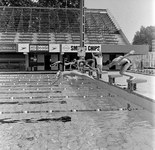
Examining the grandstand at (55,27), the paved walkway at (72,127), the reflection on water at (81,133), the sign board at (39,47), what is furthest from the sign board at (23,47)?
the reflection on water at (81,133)

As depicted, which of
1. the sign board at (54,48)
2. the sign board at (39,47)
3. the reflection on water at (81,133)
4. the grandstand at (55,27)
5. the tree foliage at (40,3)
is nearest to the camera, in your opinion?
the reflection on water at (81,133)

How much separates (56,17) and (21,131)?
1355 inches

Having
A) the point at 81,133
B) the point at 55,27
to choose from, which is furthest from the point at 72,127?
the point at 55,27

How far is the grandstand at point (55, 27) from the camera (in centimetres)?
3199

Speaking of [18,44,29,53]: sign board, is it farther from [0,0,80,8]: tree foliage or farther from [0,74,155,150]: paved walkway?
[0,0,80,8]: tree foliage

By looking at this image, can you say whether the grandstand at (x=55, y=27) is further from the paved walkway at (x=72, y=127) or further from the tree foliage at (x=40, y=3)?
the paved walkway at (x=72, y=127)

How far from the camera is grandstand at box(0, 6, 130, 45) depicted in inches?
1260

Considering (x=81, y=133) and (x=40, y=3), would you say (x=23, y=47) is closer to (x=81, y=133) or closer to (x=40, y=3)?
(x=81, y=133)

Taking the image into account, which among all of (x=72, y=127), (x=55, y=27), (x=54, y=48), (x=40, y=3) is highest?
(x=40, y=3)

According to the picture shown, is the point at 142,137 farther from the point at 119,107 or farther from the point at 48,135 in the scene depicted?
the point at 119,107

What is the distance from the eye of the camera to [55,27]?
117 ft

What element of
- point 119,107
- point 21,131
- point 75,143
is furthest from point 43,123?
point 119,107

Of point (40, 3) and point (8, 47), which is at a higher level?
point (40, 3)

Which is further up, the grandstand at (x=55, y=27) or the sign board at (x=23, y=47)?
the grandstand at (x=55, y=27)
